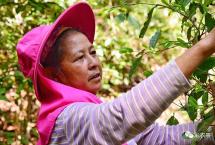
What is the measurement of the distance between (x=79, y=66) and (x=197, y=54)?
1.73 feet

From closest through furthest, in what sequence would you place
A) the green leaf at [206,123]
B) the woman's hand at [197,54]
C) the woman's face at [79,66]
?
the woman's hand at [197,54] < the green leaf at [206,123] < the woman's face at [79,66]

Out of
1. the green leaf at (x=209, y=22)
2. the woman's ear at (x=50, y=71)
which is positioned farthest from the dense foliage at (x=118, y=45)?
the woman's ear at (x=50, y=71)

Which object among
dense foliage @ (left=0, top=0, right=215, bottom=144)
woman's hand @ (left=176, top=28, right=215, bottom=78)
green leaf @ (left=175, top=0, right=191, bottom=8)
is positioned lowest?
dense foliage @ (left=0, top=0, right=215, bottom=144)

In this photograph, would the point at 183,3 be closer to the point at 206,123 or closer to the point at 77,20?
the point at 206,123

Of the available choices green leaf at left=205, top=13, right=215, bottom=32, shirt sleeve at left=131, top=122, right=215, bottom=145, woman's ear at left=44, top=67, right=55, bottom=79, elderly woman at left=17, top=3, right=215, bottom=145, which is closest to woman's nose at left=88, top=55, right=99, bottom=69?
elderly woman at left=17, top=3, right=215, bottom=145

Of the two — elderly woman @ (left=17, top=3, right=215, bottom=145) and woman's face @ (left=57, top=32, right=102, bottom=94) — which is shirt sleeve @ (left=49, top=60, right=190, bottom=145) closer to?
elderly woman @ (left=17, top=3, right=215, bottom=145)

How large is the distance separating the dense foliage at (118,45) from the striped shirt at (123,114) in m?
0.15

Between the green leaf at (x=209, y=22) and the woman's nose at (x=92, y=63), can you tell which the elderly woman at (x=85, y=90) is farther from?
the green leaf at (x=209, y=22)

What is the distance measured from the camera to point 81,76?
138cm

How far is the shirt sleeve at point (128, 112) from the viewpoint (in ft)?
3.18

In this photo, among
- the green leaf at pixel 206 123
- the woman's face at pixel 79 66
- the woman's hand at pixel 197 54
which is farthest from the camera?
the woman's face at pixel 79 66

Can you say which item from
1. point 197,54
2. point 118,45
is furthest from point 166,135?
point 118,45

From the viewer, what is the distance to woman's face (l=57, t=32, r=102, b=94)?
1.38 meters

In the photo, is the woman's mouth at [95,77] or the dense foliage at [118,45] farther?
the woman's mouth at [95,77]
